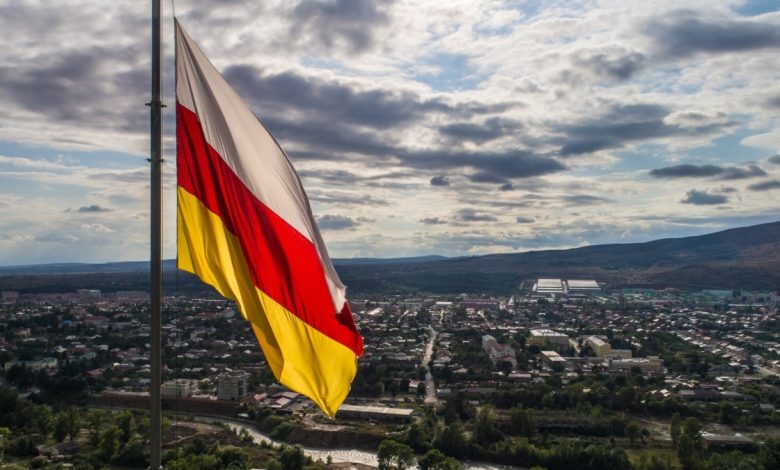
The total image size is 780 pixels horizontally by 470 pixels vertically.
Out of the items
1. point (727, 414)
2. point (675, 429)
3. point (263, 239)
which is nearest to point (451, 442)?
point (675, 429)

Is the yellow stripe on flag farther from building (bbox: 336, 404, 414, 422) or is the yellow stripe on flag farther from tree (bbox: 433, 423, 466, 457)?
building (bbox: 336, 404, 414, 422)

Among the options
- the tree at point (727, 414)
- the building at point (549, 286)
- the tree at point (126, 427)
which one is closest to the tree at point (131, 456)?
the tree at point (126, 427)

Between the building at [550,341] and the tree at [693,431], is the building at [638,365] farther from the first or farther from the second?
the tree at [693,431]

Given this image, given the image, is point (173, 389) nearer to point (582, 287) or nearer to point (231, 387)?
point (231, 387)

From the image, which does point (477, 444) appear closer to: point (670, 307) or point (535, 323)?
point (535, 323)

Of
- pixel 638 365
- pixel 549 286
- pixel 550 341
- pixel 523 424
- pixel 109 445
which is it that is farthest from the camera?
pixel 549 286

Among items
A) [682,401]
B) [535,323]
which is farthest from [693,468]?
[535,323]
